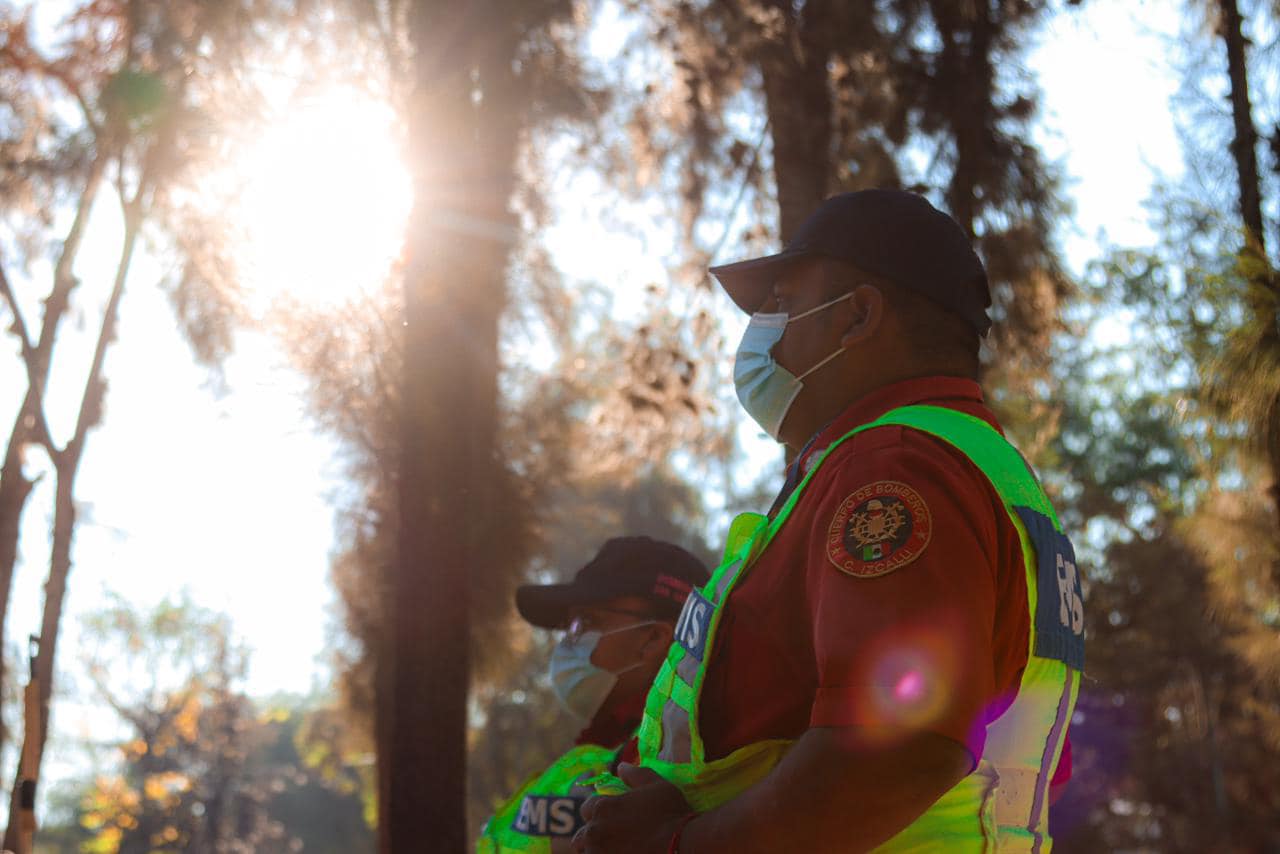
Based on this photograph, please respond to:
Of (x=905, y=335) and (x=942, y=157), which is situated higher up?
(x=942, y=157)

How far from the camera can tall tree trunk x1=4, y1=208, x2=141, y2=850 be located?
10.7 meters

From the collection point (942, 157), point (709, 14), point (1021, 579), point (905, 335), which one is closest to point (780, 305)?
point (905, 335)

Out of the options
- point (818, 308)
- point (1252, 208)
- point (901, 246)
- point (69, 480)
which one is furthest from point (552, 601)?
point (69, 480)

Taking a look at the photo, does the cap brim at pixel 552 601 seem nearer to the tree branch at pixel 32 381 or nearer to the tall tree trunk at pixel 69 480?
the tall tree trunk at pixel 69 480

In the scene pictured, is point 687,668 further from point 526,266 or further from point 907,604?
point 526,266

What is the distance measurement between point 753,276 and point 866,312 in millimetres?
258

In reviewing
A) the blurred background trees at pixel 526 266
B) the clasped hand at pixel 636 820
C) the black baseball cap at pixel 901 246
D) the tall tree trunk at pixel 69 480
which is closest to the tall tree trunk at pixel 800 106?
the blurred background trees at pixel 526 266

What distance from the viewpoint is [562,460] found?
8992 mm

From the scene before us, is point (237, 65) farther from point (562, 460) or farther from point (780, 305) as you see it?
point (780, 305)

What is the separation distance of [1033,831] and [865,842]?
396 mm

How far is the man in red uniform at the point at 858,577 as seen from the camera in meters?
1.52

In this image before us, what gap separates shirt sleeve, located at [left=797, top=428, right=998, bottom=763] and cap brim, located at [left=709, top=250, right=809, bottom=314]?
560 mm

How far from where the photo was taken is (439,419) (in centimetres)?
595

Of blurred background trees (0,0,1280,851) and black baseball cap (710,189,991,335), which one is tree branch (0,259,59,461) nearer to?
blurred background trees (0,0,1280,851)
